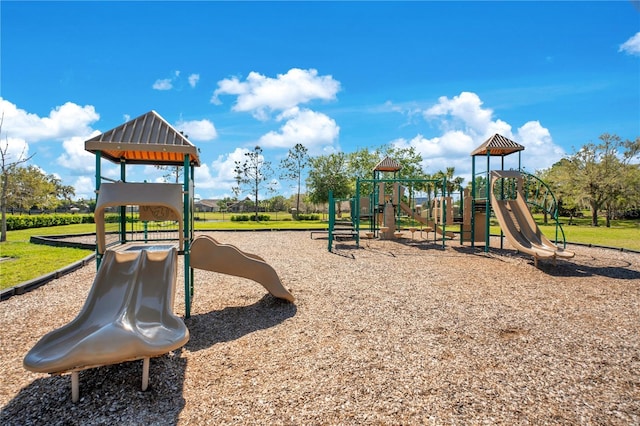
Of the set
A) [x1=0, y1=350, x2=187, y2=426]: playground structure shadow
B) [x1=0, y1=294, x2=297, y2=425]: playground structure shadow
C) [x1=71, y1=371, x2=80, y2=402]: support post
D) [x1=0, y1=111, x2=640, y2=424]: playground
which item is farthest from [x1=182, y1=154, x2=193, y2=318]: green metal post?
[x1=71, y1=371, x2=80, y2=402]: support post

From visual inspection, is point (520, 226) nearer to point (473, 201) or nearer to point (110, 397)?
point (473, 201)

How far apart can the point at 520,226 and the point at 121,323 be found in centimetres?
1016

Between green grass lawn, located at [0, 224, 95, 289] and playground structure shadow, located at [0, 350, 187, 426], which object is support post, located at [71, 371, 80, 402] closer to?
playground structure shadow, located at [0, 350, 187, 426]

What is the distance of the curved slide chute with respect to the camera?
870cm

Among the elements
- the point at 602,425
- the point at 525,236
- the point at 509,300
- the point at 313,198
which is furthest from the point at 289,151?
the point at 602,425

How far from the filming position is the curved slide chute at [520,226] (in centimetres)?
870

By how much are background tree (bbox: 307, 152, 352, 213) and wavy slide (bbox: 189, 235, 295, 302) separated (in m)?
33.7

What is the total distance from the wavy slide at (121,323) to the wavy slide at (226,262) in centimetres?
61

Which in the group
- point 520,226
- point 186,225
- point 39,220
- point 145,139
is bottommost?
point 39,220

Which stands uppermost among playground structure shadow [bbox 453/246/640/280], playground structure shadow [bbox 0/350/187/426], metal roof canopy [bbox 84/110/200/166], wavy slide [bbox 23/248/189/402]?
metal roof canopy [bbox 84/110/200/166]

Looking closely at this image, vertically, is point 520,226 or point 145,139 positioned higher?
point 145,139

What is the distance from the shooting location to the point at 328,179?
1587 inches

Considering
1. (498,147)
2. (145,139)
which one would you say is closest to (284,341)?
(145,139)

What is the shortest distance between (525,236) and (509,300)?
456 centimetres
